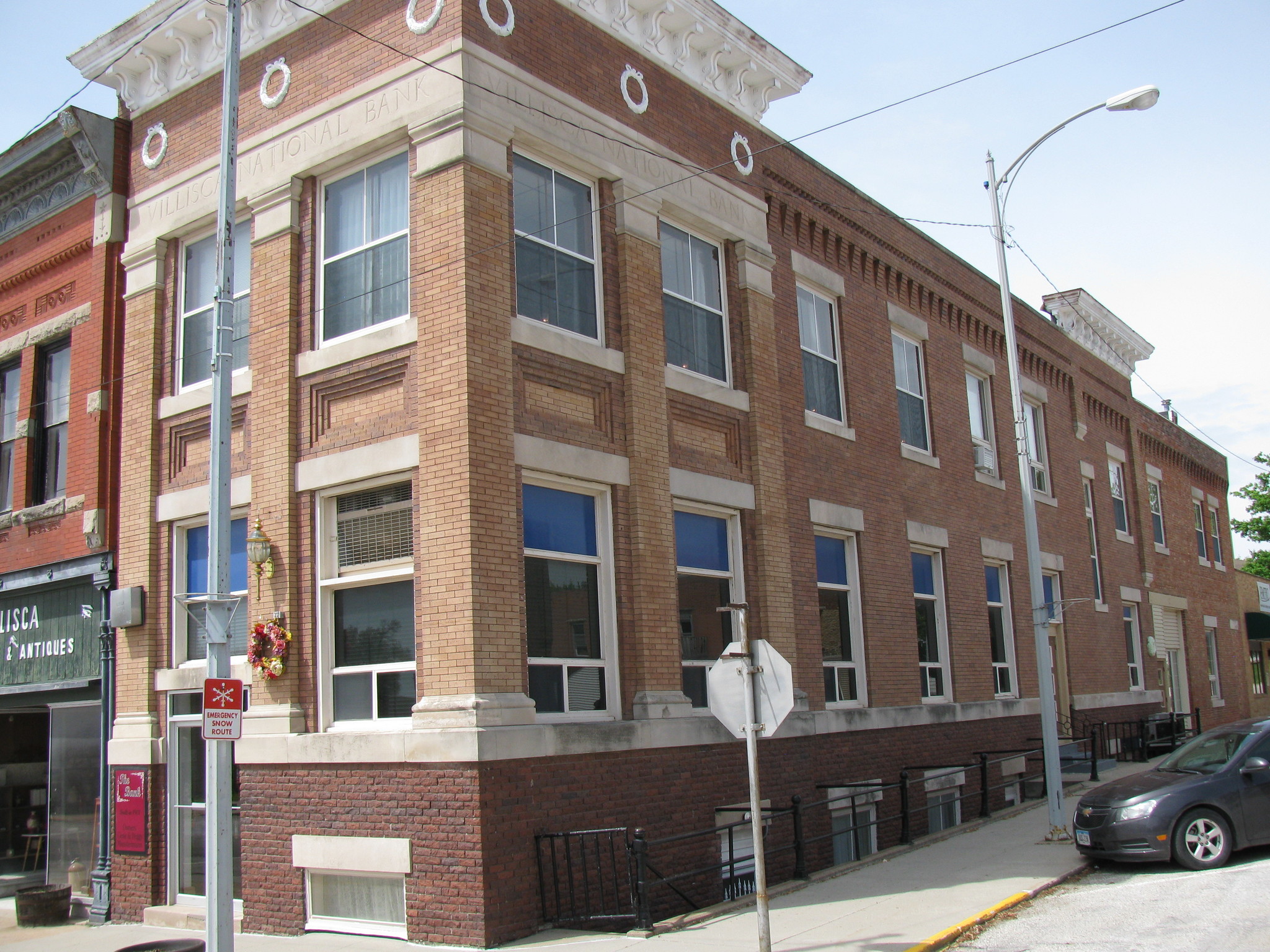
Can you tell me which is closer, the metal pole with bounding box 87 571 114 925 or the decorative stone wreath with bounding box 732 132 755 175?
the metal pole with bounding box 87 571 114 925

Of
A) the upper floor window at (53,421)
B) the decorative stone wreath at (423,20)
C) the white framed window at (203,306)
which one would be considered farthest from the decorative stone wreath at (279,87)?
the upper floor window at (53,421)

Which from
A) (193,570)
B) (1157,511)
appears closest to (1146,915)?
(193,570)

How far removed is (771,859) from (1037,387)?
15.0 m

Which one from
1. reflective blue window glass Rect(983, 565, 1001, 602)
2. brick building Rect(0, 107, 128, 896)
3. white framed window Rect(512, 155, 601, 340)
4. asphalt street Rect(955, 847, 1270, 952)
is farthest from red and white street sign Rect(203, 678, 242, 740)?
reflective blue window glass Rect(983, 565, 1001, 602)

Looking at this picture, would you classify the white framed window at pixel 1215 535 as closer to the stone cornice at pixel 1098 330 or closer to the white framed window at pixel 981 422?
the stone cornice at pixel 1098 330

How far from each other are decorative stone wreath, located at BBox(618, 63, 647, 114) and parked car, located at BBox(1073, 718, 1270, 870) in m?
9.68

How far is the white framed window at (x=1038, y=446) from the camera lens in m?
24.7

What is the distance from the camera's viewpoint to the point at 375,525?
12086mm

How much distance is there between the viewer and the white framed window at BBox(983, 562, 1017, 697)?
2130 centimetres

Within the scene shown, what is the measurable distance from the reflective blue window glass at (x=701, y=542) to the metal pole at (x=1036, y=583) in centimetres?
Result: 391

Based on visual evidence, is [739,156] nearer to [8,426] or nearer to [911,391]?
[911,391]

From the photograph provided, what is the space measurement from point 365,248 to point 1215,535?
33.1 metres

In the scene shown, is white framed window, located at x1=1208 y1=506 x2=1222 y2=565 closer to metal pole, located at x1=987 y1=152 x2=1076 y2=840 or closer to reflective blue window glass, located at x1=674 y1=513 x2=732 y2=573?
metal pole, located at x1=987 y1=152 x2=1076 y2=840

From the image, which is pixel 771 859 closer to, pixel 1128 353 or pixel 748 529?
pixel 748 529
